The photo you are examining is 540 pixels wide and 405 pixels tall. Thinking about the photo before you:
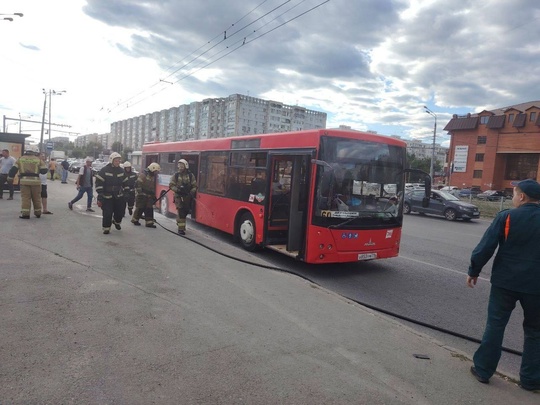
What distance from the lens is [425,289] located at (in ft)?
23.2

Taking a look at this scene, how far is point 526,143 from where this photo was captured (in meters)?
59.7

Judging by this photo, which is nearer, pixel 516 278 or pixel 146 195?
pixel 516 278

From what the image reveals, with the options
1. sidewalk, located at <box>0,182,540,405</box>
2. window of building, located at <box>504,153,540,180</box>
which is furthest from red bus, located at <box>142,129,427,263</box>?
window of building, located at <box>504,153,540,180</box>

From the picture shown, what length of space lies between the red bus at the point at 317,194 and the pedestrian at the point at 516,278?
3.72 m

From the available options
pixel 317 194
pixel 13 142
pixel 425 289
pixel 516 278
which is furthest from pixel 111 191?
pixel 13 142

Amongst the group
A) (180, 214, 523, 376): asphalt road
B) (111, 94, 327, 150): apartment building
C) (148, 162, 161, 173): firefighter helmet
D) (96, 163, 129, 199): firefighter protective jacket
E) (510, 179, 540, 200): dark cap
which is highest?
(111, 94, 327, 150): apartment building

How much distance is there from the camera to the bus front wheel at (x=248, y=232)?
8898mm

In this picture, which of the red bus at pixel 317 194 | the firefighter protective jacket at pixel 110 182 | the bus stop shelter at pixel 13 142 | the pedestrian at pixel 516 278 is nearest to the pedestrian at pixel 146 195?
the firefighter protective jacket at pixel 110 182

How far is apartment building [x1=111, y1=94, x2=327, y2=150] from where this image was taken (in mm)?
50812

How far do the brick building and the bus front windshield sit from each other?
60479 mm

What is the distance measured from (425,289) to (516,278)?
149 inches

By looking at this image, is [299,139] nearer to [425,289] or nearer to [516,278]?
[425,289]

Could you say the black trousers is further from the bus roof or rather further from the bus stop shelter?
the bus stop shelter

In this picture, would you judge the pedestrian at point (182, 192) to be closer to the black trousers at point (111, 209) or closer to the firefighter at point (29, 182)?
the black trousers at point (111, 209)
